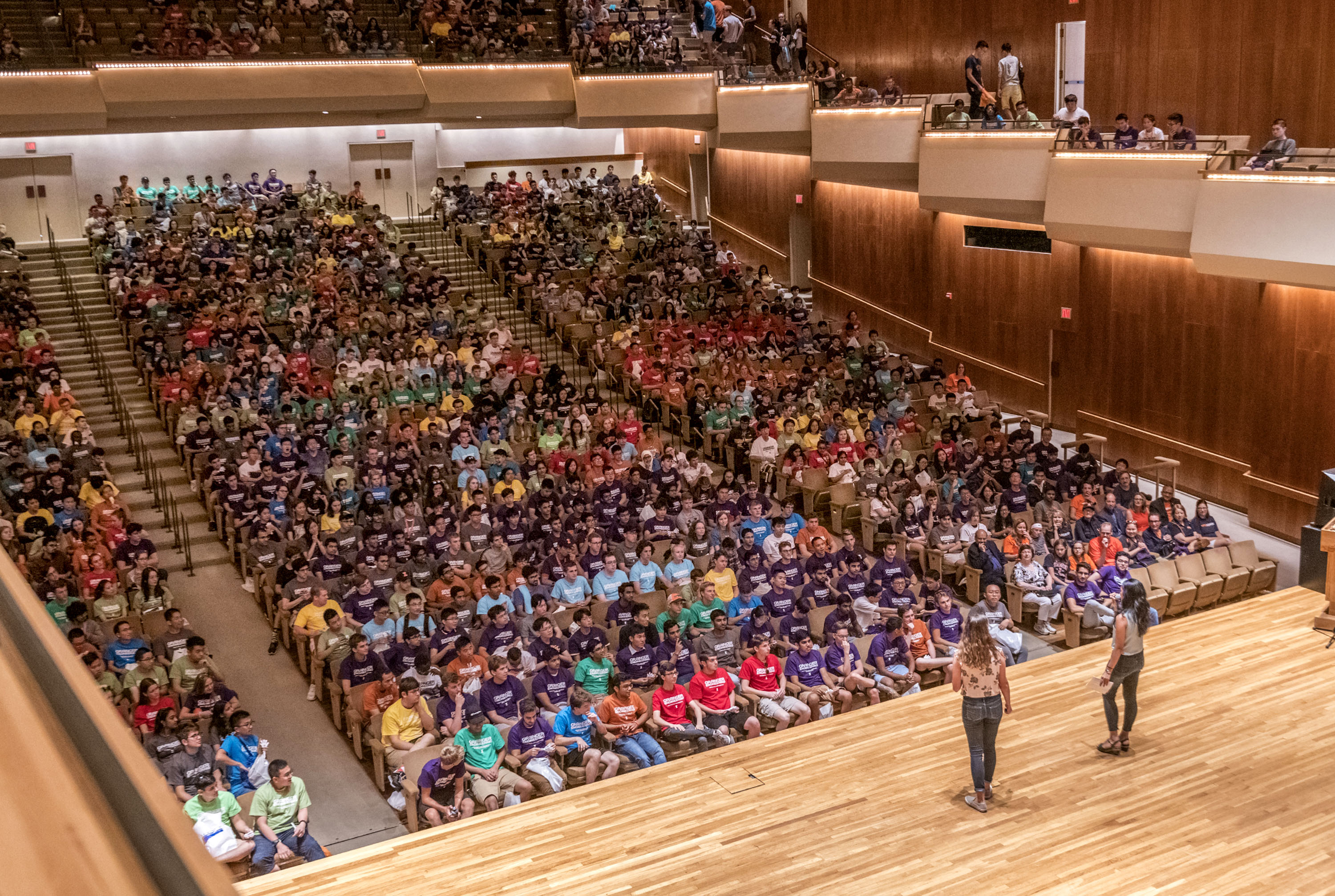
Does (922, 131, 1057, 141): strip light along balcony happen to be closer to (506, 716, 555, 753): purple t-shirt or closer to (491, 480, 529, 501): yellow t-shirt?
(491, 480, 529, 501): yellow t-shirt

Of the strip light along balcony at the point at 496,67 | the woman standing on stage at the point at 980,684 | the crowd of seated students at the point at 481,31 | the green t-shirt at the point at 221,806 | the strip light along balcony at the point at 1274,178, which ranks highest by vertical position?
the crowd of seated students at the point at 481,31

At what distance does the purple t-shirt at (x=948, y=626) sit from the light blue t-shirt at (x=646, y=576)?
2.10 metres

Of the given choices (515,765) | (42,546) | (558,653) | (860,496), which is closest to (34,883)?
(515,765)

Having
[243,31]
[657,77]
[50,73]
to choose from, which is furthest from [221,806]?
[657,77]

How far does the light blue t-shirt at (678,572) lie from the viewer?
9.24 meters

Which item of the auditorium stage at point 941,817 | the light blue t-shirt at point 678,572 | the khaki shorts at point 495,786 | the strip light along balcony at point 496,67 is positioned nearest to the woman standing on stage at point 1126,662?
the auditorium stage at point 941,817

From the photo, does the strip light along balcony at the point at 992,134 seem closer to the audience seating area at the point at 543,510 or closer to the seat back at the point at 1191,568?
the audience seating area at the point at 543,510

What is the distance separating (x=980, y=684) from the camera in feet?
19.1

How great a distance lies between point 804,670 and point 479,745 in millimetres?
2289

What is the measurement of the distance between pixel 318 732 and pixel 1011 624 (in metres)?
5.00

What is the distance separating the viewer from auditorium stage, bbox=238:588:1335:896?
563cm

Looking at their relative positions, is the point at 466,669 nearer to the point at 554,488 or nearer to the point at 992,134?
the point at 554,488

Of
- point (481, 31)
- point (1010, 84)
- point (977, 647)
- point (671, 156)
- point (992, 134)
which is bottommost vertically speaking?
point (977, 647)

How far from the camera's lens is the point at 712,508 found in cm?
1055
